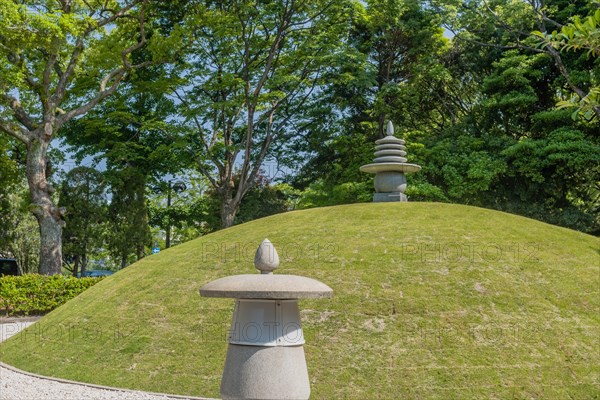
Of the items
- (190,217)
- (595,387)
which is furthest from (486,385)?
(190,217)

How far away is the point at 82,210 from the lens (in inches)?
1240

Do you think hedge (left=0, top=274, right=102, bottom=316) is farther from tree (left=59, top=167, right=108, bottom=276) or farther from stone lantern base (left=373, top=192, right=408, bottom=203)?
stone lantern base (left=373, top=192, right=408, bottom=203)

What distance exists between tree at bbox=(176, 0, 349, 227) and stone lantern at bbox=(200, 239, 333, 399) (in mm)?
23381

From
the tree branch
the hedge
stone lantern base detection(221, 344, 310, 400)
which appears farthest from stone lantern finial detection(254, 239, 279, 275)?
the tree branch

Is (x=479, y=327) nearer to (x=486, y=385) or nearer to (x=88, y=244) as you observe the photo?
(x=486, y=385)

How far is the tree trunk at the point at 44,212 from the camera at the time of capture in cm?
2606

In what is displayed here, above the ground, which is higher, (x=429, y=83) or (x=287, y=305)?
(x=429, y=83)

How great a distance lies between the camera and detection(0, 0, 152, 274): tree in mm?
24156

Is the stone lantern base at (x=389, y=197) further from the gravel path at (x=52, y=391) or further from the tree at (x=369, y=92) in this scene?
the tree at (x=369, y=92)

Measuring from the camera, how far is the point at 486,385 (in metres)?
9.34

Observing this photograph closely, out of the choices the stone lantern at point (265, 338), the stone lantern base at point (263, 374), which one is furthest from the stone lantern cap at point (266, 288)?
the stone lantern base at point (263, 374)

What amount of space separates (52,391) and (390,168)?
407 inches

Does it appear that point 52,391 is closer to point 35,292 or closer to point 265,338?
point 265,338

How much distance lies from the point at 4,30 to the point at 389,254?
62.0 ft
